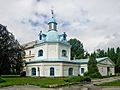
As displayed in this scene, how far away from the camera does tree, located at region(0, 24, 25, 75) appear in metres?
52.4

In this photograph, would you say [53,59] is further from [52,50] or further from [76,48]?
[76,48]

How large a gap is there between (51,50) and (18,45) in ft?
27.7

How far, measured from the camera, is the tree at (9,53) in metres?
52.4

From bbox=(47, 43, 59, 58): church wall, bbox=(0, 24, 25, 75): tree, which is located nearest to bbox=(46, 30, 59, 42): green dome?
bbox=(47, 43, 59, 58): church wall

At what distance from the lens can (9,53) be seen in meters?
53.7

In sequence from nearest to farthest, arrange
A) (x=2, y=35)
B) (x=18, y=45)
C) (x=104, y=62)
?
(x=2, y=35)
(x=18, y=45)
(x=104, y=62)

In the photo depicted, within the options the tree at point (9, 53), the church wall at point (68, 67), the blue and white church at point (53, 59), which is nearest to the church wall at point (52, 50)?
the blue and white church at point (53, 59)

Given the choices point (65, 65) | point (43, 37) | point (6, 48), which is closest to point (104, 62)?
point (65, 65)

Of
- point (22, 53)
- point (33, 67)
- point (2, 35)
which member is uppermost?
point (2, 35)

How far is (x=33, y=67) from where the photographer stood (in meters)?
55.4

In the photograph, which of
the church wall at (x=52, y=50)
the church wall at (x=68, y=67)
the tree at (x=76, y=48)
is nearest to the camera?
the church wall at (x=68, y=67)

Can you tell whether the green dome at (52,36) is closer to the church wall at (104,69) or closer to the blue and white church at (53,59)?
the blue and white church at (53,59)

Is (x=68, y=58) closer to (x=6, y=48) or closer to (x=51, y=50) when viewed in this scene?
(x=51, y=50)

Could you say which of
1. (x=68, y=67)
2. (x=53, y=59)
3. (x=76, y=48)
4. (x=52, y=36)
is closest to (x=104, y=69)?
(x=68, y=67)
